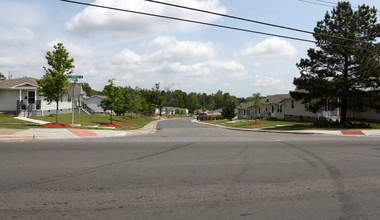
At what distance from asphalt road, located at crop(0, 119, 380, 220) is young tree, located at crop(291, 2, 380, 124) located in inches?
658

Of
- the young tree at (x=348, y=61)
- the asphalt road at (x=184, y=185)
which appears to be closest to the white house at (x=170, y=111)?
the young tree at (x=348, y=61)

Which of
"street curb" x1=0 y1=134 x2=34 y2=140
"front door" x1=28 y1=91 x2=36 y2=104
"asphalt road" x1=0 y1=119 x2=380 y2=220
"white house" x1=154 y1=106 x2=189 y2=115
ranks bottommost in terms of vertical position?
"asphalt road" x1=0 y1=119 x2=380 y2=220

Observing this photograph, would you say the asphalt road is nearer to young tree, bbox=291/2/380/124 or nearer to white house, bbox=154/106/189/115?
young tree, bbox=291/2/380/124

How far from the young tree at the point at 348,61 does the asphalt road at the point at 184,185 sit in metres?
16.7

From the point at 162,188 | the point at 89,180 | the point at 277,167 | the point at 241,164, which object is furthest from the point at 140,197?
the point at 277,167

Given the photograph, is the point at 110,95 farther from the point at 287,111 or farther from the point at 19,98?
the point at 287,111

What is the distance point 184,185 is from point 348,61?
25003 millimetres

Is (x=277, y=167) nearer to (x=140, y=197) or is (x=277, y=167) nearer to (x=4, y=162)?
(x=140, y=197)

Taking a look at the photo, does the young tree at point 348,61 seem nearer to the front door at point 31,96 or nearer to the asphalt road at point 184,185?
the asphalt road at point 184,185

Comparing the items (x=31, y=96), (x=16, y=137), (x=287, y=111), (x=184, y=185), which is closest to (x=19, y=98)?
(x=31, y=96)

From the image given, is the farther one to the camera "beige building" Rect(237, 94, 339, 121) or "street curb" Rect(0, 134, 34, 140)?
"beige building" Rect(237, 94, 339, 121)

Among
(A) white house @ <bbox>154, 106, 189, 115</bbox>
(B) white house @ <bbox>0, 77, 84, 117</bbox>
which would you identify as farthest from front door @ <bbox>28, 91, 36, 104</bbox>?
(A) white house @ <bbox>154, 106, 189, 115</bbox>

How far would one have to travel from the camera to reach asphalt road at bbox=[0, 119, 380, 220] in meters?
4.12

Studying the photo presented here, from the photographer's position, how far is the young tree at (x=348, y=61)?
22469 millimetres
